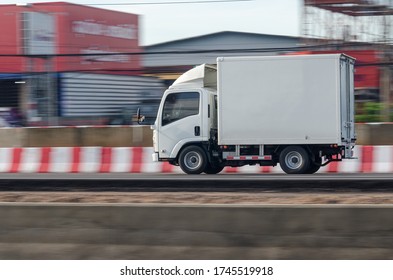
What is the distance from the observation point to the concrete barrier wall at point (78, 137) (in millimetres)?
25312

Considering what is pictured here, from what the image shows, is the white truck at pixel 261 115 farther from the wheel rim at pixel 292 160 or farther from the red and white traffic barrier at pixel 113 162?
the red and white traffic barrier at pixel 113 162

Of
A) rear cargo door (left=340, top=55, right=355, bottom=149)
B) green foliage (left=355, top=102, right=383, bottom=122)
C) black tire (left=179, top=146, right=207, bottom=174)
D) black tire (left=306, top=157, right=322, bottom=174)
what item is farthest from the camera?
green foliage (left=355, top=102, right=383, bottom=122)

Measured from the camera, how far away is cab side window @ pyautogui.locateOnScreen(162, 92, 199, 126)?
17.3 m

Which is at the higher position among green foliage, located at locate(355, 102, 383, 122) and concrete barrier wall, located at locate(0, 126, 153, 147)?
green foliage, located at locate(355, 102, 383, 122)

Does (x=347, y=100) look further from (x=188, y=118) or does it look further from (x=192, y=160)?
(x=192, y=160)

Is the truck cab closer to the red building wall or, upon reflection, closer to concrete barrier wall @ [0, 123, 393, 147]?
concrete barrier wall @ [0, 123, 393, 147]

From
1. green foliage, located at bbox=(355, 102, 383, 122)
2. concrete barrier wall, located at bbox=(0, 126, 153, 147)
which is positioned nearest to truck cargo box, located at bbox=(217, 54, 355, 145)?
concrete barrier wall, located at bbox=(0, 126, 153, 147)

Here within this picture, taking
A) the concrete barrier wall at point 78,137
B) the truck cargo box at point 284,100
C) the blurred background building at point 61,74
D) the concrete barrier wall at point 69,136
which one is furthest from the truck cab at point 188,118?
the blurred background building at point 61,74

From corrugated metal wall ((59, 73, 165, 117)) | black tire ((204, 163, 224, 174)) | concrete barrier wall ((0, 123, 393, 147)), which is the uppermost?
corrugated metal wall ((59, 73, 165, 117))

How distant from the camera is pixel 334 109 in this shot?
16.6m

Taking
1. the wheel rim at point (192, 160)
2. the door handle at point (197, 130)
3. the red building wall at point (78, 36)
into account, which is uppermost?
the red building wall at point (78, 36)

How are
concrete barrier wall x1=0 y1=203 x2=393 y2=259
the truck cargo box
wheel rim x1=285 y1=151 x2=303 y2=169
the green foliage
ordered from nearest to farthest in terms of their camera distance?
concrete barrier wall x1=0 y1=203 x2=393 y2=259, the truck cargo box, wheel rim x1=285 y1=151 x2=303 y2=169, the green foliage

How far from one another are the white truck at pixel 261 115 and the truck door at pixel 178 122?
22 millimetres

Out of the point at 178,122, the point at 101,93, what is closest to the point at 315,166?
the point at 178,122
